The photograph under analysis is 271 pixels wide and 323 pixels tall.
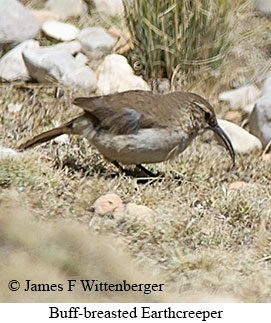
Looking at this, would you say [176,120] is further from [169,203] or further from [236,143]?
[236,143]

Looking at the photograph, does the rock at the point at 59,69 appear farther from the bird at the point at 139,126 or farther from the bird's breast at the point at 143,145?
the bird's breast at the point at 143,145

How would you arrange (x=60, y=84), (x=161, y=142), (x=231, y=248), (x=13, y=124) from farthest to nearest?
(x=60, y=84) → (x=13, y=124) → (x=161, y=142) → (x=231, y=248)

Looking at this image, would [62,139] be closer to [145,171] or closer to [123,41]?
[145,171]

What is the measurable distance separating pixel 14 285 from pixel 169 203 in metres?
1.46

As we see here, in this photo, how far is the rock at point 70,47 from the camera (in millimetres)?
8398

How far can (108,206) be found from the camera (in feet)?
19.3

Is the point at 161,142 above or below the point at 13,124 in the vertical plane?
above

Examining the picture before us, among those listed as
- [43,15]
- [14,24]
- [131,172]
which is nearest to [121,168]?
[131,172]

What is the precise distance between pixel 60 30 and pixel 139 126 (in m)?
2.81

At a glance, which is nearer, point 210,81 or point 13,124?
point 13,124

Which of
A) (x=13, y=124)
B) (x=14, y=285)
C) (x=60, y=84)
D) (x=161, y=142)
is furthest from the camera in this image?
(x=60, y=84)

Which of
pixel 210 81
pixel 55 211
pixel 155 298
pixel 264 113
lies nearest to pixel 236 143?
pixel 264 113

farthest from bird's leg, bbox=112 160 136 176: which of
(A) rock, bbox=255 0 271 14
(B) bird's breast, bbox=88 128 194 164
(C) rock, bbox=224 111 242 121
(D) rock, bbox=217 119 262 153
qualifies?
(A) rock, bbox=255 0 271 14

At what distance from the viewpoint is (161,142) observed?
6.24 metres
